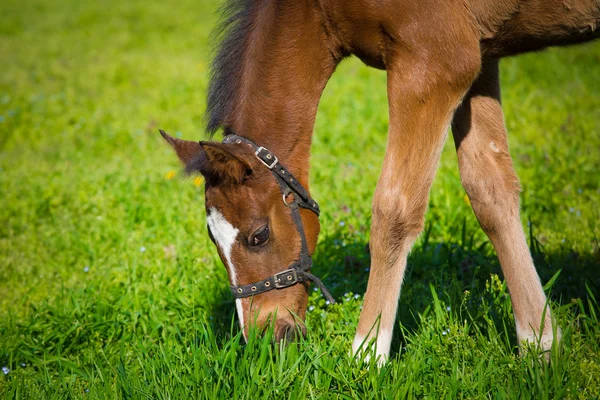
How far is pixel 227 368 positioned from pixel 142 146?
13.4 ft

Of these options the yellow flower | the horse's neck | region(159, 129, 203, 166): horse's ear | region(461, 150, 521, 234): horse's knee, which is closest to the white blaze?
region(159, 129, 203, 166): horse's ear

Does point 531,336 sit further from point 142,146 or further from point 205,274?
point 142,146

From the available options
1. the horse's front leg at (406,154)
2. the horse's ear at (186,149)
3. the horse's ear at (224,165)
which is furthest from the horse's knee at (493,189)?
the horse's ear at (186,149)

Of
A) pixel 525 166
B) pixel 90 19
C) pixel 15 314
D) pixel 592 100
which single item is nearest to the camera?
pixel 15 314

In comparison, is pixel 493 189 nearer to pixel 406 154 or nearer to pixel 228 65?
pixel 406 154

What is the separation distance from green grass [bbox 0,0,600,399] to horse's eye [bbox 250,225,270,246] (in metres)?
0.42

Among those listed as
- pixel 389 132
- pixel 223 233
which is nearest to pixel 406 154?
pixel 389 132

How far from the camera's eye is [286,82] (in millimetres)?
2812

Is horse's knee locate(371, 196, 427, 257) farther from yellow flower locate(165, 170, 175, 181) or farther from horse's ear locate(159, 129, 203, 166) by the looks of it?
yellow flower locate(165, 170, 175, 181)

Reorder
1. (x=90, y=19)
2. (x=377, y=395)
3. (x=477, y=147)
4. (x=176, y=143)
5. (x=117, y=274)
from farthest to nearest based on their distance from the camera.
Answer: (x=90, y=19) → (x=117, y=274) → (x=477, y=147) → (x=176, y=143) → (x=377, y=395)

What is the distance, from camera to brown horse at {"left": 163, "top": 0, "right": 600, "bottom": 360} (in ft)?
8.42

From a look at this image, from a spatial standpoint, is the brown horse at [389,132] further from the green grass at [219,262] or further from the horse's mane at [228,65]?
the green grass at [219,262]

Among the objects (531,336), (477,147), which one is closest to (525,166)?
(477,147)

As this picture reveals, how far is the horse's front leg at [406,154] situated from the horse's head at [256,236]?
346mm
